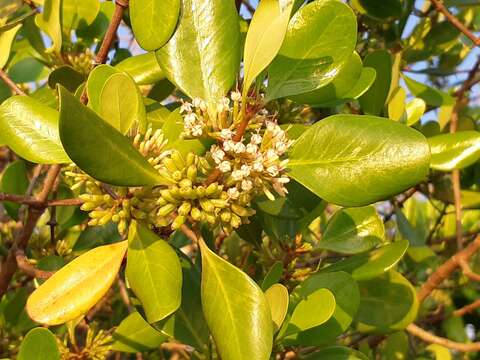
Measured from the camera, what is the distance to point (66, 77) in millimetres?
1226

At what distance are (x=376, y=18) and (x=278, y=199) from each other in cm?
64

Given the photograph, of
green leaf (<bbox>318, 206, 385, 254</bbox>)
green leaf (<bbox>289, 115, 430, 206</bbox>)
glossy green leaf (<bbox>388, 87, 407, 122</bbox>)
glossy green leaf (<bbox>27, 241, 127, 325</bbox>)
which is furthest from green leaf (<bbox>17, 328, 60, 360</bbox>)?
glossy green leaf (<bbox>388, 87, 407, 122</bbox>)

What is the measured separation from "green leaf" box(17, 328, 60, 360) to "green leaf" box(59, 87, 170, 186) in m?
0.30

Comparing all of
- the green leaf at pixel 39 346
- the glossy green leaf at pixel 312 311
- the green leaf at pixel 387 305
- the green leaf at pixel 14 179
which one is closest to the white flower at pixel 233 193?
the glossy green leaf at pixel 312 311

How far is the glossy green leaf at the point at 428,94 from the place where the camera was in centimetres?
157

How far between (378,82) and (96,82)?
0.61 m

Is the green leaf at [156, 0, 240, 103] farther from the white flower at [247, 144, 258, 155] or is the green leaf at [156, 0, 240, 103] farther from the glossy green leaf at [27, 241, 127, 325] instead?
→ the glossy green leaf at [27, 241, 127, 325]

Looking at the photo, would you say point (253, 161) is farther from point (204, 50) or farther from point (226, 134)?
point (204, 50)

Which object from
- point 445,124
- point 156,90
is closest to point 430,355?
point 445,124

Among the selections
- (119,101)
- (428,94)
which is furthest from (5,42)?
(428,94)

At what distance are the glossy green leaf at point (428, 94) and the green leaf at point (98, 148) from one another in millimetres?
975

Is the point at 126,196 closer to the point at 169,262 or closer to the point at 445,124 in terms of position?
the point at 169,262

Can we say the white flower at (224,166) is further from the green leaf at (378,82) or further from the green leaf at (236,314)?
the green leaf at (378,82)

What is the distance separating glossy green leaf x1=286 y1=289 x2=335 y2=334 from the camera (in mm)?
952
